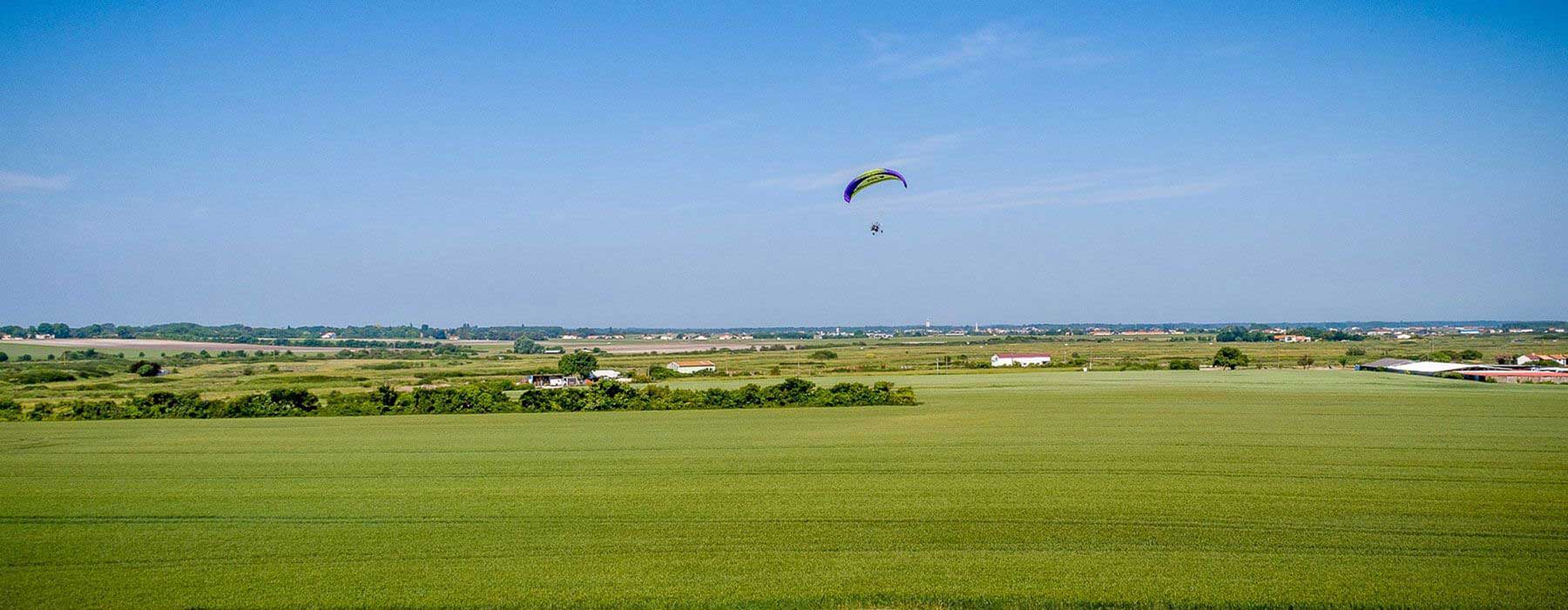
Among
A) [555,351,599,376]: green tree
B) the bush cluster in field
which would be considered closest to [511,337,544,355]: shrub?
[555,351,599,376]: green tree

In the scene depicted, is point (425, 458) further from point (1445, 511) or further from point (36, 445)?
point (1445, 511)

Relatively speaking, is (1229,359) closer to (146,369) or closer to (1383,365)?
(1383,365)

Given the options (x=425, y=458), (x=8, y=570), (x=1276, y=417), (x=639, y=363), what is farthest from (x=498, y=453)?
(x=639, y=363)

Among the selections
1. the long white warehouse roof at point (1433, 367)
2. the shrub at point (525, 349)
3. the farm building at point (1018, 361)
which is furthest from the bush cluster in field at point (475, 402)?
the shrub at point (525, 349)

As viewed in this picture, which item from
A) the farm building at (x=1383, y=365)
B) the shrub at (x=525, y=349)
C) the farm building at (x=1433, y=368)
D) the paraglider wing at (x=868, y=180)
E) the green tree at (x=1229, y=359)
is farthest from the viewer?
the shrub at (x=525, y=349)

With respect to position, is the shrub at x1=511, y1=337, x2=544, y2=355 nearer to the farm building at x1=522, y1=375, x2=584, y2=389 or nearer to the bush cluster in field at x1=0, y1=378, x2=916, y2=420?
the farm building at x1=522, y1=375, x2=584, y2=389

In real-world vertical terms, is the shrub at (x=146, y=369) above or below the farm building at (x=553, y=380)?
above

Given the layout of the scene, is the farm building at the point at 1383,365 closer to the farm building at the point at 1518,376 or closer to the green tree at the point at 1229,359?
the green tree at the point at 1229,359
